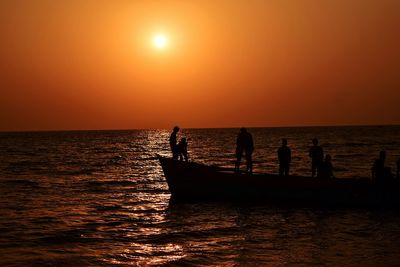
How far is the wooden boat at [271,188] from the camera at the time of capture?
63.5 feet

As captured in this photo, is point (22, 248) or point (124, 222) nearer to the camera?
point (22, 248)

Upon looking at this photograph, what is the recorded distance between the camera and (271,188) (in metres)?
20.7

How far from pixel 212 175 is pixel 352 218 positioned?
6083 mm

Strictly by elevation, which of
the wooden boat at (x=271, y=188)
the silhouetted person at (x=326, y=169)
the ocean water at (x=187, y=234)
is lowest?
the ocean water at (x=187, y=234)

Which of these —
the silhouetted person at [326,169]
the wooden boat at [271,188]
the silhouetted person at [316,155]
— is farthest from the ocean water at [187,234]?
the silhouetted person at [316,155]

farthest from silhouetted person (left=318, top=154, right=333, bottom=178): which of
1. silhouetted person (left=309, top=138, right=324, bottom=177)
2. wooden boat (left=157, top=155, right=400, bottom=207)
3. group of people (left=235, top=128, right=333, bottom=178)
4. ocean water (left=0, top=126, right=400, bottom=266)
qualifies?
ocean water (left=0, top=126, right=400, bottom=266)

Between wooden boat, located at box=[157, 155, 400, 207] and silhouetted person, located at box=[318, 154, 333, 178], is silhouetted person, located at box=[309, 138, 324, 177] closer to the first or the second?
silhouetted person, located at box=[318, 154, 333, 178]

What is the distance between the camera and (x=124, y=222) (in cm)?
1828

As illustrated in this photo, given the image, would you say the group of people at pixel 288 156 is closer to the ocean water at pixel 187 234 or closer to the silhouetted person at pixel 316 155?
the silhouetted person at pixel 316 155

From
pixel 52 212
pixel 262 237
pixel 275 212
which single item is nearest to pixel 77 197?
pixel 52 212

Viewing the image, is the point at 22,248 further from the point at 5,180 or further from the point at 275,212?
the point at 5,180

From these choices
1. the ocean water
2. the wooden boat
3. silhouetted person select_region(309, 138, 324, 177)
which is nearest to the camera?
the ocean water

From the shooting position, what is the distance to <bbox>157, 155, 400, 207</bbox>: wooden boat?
762 inches

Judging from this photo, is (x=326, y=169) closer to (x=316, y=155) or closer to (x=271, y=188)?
(x=316, y=155)
